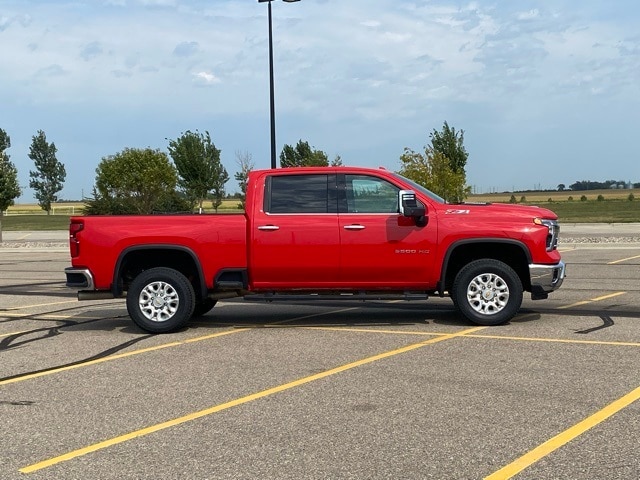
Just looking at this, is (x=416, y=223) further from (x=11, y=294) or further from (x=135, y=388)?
(x=11, y=294)

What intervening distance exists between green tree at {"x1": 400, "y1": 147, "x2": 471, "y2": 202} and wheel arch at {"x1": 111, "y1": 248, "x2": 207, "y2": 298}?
26.0m

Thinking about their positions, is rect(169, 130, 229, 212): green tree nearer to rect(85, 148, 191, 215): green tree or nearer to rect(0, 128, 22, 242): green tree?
rect(85, 148, 191, 215): green tree

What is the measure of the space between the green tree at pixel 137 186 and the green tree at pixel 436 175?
46.1 ft

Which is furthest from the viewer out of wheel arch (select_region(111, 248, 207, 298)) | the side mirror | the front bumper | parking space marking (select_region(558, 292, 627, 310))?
parking space marking (select_region(558, 292, 627, 310))

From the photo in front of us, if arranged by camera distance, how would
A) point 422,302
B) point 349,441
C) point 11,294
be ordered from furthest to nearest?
point 11,294, point 422,302, point 349,441

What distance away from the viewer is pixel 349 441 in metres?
5.07

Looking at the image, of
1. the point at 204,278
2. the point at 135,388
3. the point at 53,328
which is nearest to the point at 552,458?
the point at 135,388

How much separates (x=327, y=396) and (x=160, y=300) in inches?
153

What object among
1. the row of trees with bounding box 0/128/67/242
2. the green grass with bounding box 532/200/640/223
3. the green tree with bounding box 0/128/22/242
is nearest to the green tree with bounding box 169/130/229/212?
the green tree with bounding box 0/128/22/242

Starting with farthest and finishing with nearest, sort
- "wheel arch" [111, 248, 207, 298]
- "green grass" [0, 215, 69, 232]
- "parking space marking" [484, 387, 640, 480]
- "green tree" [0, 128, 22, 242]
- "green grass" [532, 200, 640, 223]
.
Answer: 1. "green grass" [0, 215, 69, 232]
2. "green grass" [532, 200, 640, 223]
3. "green tree" [0, 128, 22, 242]
4. "wheel arch" [111, 248, 207, 298]
5. "parking space marking" [484, 387, 640, 480]

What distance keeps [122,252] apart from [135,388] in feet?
10.3

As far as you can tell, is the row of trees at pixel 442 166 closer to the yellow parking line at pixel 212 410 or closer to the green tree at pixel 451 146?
the green tree at pixel 451 146

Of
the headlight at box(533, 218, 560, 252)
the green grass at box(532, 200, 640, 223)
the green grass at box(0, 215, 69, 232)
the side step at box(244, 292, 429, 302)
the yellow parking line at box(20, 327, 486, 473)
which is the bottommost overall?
the yellow parking line at box(20, 327, 486, 473)

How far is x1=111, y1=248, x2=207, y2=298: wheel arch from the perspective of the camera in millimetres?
9484
